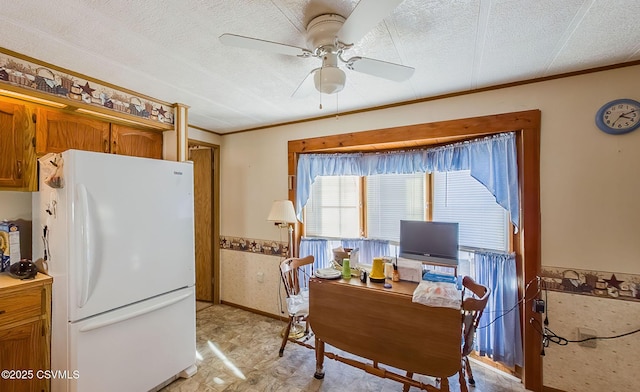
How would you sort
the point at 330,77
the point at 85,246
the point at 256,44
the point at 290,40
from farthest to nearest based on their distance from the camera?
the point at 85,246
the point at 290,40
the point at 330,77
the point at 256,44

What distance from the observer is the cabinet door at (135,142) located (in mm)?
2192

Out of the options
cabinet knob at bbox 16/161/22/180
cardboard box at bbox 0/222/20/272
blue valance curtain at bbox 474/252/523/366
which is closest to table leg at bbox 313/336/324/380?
blue valance curtain at bbox 474/252/523/366

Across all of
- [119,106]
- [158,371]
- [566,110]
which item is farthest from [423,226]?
[119,106]

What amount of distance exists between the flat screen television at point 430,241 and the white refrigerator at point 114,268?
187 centimetres

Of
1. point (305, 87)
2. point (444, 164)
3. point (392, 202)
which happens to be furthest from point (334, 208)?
point (305, 87)

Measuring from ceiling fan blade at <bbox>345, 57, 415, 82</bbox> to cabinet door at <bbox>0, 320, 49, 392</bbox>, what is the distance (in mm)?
2416

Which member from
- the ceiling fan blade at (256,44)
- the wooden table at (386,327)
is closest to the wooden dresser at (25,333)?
the wooden table at (386,327)

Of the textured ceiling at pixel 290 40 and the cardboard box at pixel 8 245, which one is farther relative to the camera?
the cardboard box at pixel 8 245

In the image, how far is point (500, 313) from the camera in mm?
2199

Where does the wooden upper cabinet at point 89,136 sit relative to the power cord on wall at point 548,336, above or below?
above

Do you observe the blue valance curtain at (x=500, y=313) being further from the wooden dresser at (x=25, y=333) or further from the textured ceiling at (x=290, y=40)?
the wooden dresser at (x=25, y=333)

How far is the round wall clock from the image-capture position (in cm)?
174

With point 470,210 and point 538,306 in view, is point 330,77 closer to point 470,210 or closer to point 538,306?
point 470,210

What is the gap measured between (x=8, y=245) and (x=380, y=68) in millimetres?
2624
